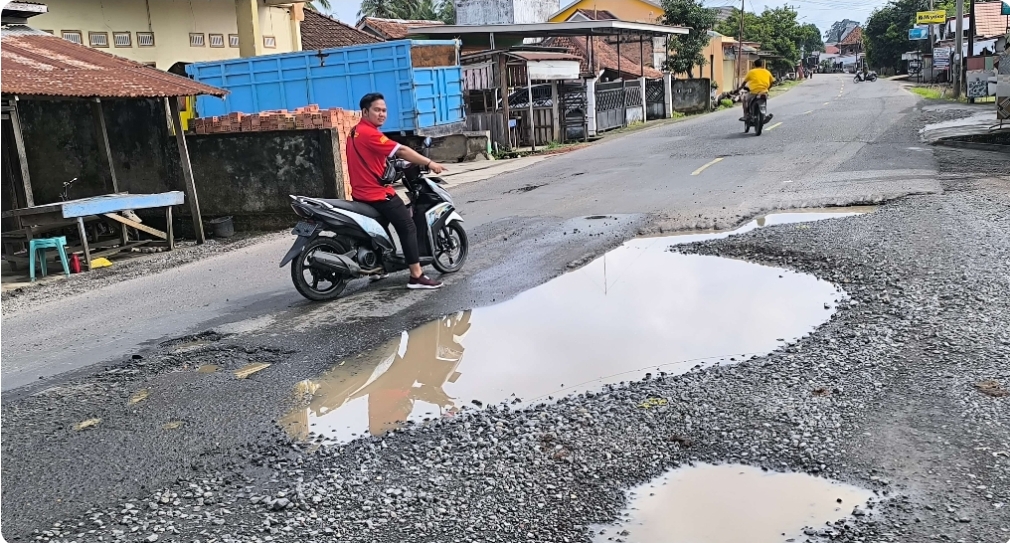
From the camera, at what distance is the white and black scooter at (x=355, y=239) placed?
22.9ft

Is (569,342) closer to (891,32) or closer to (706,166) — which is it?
(706,166)

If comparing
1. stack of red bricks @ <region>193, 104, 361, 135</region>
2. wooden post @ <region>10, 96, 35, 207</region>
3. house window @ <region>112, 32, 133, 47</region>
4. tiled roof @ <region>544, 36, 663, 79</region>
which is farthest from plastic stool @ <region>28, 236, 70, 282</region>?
tiled roof @ <region>544, 36, 663, 79</region>

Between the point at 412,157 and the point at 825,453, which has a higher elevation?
the point at 412,157

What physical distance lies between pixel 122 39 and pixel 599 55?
24537 mm

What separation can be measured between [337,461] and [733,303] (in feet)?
11.6

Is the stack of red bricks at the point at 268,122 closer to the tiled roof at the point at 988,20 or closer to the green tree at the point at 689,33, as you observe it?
the green tree at the point at 689,33

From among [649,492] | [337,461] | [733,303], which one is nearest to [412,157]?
[733,303]

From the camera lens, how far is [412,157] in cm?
702

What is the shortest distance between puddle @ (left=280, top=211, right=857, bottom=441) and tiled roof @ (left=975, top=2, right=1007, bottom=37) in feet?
137

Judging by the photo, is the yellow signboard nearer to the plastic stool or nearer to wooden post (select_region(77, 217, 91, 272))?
wooden post (select_region(77, 217, 91, 272))

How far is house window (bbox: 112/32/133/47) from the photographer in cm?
1825

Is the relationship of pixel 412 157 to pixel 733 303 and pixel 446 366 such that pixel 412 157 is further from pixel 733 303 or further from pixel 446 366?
pixel 733 303

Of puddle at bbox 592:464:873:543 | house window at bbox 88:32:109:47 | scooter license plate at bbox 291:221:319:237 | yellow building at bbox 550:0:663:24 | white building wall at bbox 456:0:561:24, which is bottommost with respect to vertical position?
puddle at bbox 592:464:873:543

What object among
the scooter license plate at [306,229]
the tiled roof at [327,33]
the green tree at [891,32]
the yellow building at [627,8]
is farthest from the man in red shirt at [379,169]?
the green tree at [891,32]
